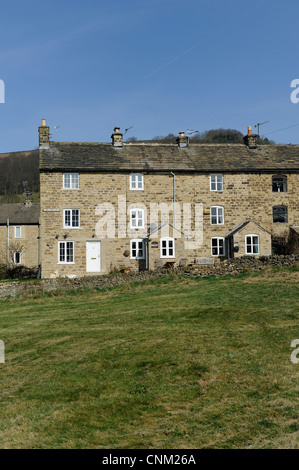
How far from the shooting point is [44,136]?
113 feet

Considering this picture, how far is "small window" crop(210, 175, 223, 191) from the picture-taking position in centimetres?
3501

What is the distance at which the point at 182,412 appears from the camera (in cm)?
798

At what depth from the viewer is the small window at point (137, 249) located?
111ft

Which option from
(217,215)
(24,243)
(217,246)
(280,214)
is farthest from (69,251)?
(24,243)

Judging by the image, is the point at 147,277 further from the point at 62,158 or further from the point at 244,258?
the point at 62,158

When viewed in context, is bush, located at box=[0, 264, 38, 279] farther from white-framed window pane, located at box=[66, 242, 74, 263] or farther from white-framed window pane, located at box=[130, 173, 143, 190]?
white-framed window pane, located at box=[130, 173, 143, 190]

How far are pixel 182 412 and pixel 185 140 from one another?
3130 centimetres

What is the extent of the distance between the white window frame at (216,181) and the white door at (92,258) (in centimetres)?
998

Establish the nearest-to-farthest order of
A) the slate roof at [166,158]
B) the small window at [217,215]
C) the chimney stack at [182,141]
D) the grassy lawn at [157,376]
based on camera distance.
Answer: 1. the grassy lawn at [157,376]
2. the slate roof at [166,158]
3. the small window at [217,215]
4. the chimney stack at [182,141]

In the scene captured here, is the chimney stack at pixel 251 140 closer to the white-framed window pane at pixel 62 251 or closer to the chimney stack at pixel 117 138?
the chimney stack at pixel 117 138

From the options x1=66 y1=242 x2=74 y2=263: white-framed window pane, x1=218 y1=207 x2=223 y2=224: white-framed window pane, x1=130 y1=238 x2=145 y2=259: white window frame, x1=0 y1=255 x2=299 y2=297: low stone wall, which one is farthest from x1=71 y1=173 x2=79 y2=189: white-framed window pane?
x1=218 y1=207 x2=223 y2=224: white-framed window pane

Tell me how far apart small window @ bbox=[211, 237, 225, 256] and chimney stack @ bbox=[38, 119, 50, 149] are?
14584 millimetres

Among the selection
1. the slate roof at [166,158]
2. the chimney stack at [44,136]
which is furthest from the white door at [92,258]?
the chimney stack at [44,136]

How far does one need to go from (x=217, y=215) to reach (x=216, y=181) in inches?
103
